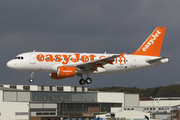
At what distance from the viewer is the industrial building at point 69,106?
9219 cm

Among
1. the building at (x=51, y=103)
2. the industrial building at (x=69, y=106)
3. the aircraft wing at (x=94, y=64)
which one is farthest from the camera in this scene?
the building at (x=51, y=103)

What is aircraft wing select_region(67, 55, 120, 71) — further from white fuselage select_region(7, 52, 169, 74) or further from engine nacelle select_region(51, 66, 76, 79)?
engine nacelle select_region(51, 66, 76, 79)

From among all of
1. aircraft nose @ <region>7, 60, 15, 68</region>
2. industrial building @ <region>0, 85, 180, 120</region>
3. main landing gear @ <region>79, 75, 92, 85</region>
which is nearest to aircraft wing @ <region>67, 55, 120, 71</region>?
main landing gear @ <region>79, 75, 92, 85</region>

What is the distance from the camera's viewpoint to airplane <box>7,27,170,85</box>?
55.8 meters

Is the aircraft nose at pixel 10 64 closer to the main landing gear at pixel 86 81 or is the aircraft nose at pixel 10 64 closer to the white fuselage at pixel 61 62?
the white fuselage at pixel 61 62

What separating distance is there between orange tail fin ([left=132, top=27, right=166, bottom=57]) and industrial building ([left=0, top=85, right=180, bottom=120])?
23565 millimetres

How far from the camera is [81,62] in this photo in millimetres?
57875

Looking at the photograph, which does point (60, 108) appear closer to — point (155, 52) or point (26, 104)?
point (26, 104)

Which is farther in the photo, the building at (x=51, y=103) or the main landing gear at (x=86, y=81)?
the building at (x=51, y=103)

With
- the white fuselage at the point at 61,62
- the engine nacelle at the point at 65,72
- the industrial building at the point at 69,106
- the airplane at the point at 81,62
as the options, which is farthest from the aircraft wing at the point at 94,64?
the industrial building at the point at 69,106

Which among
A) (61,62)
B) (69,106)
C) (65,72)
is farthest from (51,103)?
(65,72)

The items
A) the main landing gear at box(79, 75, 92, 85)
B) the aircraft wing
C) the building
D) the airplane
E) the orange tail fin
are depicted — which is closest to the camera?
the aircraft wing

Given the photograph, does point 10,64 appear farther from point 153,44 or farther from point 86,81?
point 153,44

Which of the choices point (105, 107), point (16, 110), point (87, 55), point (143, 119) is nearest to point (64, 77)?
point (87, 55)
